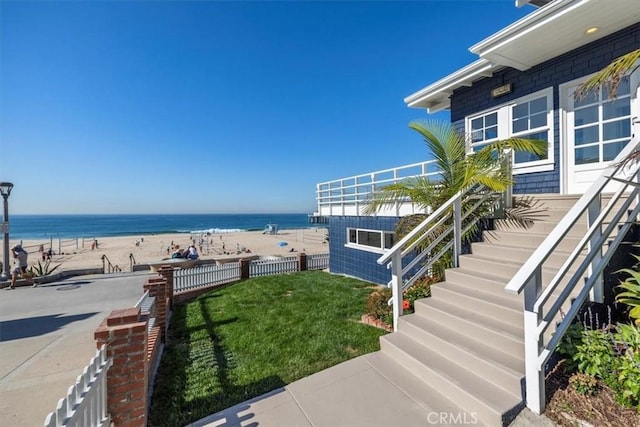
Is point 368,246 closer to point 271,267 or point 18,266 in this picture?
point 271,267

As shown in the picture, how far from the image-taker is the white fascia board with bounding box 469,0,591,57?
4551mm

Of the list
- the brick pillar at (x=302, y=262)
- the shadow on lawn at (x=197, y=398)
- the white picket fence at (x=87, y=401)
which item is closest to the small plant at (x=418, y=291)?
the shadow on lawn at (x=197, y=398)

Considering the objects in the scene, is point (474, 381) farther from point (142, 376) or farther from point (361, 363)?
point (142, 376)

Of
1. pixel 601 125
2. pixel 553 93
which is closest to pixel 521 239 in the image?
pixel 601 125

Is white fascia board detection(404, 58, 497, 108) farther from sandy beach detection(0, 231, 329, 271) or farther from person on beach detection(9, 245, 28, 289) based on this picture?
sandy beach detection(0, 231, 329, 271)

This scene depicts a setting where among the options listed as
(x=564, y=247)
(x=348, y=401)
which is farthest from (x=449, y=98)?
(x=348, y=401)

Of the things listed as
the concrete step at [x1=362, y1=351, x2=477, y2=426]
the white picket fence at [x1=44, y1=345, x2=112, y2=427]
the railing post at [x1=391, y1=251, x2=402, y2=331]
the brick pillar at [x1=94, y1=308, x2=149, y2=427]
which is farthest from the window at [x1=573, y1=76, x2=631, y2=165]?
the white picket fence at [x1=44, y1=345, x2=112, y2=427]

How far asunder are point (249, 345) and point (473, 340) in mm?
3411

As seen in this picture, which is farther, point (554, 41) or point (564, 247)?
point (554, 41)

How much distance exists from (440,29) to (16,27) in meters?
12.5

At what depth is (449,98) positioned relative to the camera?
8547 millimetres

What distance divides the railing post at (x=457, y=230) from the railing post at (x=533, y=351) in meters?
2.30

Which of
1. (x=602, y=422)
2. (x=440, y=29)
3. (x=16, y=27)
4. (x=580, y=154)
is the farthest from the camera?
(x=440, y=29)

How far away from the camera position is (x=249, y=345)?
15.5 feet
